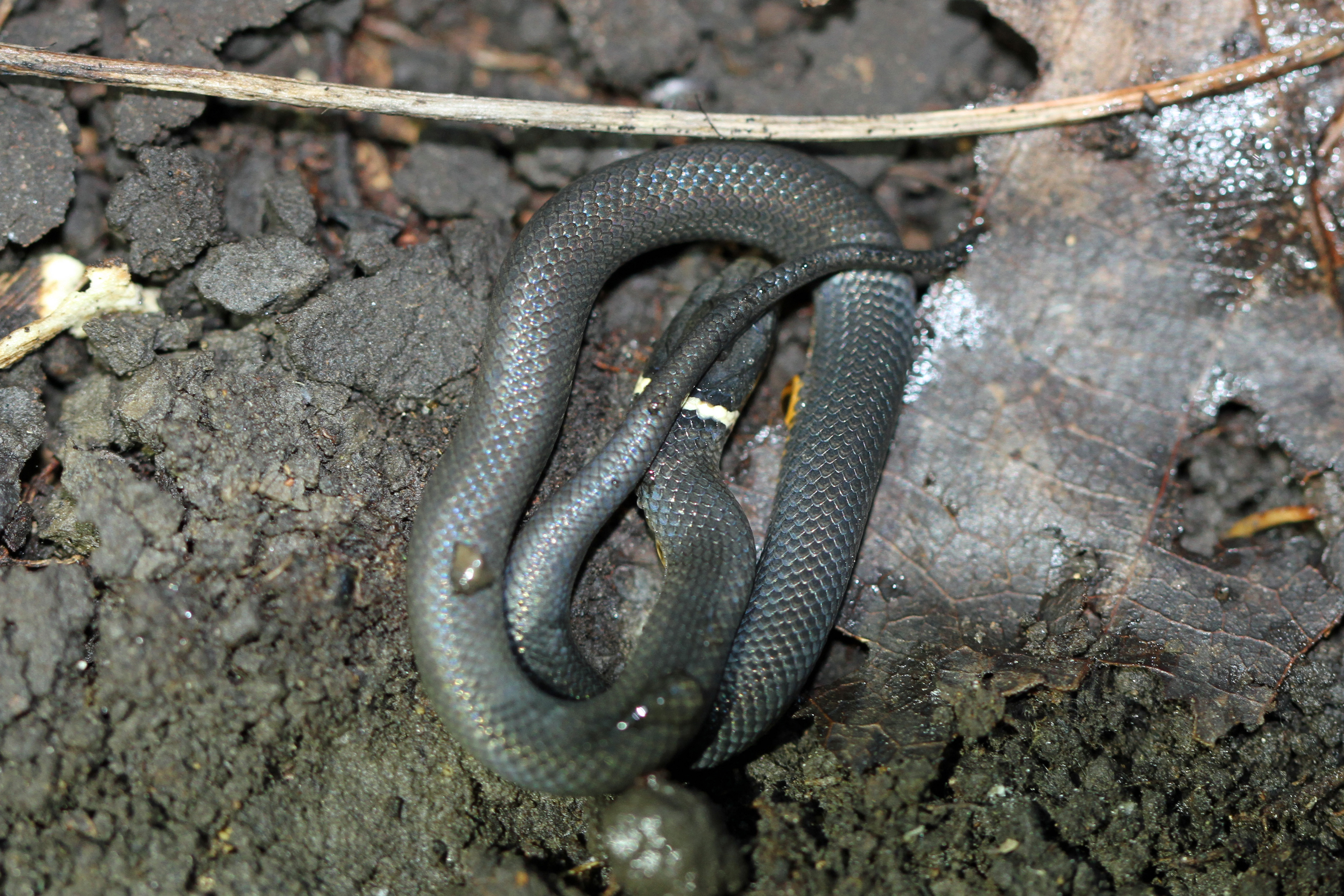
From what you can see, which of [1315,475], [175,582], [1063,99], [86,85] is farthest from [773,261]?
[86,85]

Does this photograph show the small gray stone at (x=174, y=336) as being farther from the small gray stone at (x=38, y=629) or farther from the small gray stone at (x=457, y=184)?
the small gray stone at (x=457, y=184)

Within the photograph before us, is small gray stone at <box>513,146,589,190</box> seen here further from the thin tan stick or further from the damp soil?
the thin tan stick

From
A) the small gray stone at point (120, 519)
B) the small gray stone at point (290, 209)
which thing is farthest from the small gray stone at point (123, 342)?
the small gray stone at point (290, 209)

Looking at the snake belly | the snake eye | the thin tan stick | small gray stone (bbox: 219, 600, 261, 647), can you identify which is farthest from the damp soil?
the snake eye

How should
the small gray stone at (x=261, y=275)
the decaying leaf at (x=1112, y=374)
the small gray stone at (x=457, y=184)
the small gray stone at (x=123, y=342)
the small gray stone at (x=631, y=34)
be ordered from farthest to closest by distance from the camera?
the small gray stone at (x=631, y=34) < the small gray stone at (x=457, y=184) < the decaying leaf at (x=1112, y=374) < the small gray stone at (x=261, y=275) < the small gray stone at (x=123, y=342)

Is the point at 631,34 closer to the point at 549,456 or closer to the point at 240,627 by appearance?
the point at 549,456
